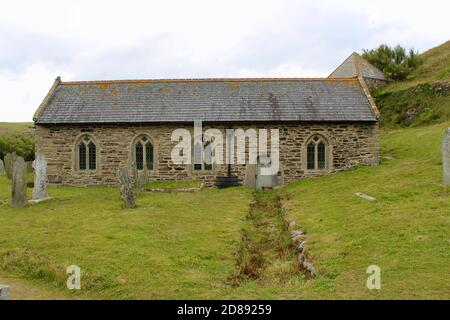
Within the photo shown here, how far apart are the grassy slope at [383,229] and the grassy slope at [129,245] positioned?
2435 millimetres

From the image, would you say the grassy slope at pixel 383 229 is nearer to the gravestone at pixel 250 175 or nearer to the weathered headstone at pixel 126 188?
the gravestone at pixel 250 175

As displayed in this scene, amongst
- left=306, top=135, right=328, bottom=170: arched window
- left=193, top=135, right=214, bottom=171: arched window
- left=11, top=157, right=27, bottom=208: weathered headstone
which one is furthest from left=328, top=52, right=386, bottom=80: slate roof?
left=11, top=157, right=27, bottom=208: weathered headstone

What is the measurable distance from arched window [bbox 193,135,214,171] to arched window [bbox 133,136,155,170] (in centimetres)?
262

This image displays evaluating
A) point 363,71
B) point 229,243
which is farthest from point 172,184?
point 363,71

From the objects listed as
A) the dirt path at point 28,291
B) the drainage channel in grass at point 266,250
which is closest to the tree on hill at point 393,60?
the drainage channel in grass at point 266,250

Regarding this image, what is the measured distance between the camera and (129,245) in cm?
1194

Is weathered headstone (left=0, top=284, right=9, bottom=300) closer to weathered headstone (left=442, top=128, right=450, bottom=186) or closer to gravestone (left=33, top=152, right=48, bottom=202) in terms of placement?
gravestone (left=33, top=152, right=48, bottom=202)

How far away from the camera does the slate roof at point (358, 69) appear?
43.4 metres

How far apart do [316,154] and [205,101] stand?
25.1 feet

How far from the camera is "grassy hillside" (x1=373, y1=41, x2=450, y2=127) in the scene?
37.0m
